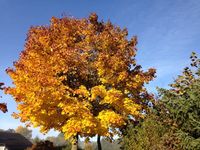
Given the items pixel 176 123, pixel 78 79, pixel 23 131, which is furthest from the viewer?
pixel 23 131

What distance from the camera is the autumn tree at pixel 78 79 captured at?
81.9 ft

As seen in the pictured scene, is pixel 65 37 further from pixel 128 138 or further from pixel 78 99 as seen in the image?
pixel 128 138

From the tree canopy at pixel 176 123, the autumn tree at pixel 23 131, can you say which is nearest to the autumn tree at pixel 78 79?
the tree canopy at pixel 176 123

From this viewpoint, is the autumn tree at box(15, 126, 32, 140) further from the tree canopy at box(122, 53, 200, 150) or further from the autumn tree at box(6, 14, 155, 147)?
the tree canopy at box(122, 53, 200, 150)

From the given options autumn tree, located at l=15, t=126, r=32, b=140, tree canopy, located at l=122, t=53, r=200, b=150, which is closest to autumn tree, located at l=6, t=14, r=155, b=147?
tree canopy, located at l=122, t=53, r=200, b=150

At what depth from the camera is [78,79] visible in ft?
93.5

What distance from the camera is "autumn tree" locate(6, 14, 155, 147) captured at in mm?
24969

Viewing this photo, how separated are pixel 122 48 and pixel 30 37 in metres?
8.63

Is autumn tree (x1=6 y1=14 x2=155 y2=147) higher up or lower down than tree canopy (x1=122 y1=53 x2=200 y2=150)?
higher up

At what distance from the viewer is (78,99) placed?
27.2m

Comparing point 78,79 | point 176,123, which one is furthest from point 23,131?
point 176,123

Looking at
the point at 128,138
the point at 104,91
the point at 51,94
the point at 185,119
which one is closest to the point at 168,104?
the point at 185,119

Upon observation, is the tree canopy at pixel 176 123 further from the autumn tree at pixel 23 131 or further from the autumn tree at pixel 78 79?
the autumn tree at pixel 23 131

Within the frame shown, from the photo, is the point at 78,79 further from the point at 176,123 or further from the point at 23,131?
the point at 23,131
